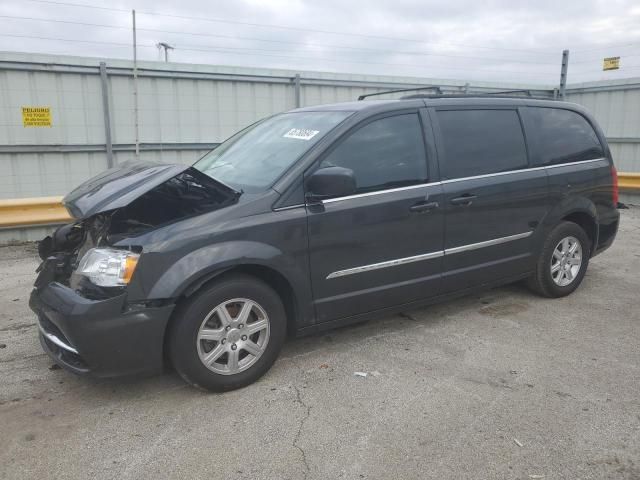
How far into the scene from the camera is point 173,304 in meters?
3.05

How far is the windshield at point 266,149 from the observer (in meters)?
3.65

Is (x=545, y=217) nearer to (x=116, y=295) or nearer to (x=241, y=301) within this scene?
(x=241, y=301)

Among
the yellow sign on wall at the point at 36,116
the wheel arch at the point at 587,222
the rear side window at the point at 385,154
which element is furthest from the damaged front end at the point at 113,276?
the yellow sign on wall at the point at 36,116

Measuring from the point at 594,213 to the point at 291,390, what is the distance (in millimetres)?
3500

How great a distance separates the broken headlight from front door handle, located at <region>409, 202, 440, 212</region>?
6.39ft

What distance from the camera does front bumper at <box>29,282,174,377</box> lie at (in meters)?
2.93

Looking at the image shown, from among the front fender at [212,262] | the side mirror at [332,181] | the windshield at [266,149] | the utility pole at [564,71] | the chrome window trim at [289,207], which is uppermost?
the utility pole at [564,71]

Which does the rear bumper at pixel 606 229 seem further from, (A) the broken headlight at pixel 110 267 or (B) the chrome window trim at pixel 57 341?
(B) the chrome window trim at pixel 57 341

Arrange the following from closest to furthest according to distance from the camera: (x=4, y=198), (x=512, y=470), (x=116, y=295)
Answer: (x=512, y=470) → (x=116, y=295) → (x=4, y=198)

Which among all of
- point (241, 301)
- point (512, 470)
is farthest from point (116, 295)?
point (512, 470)

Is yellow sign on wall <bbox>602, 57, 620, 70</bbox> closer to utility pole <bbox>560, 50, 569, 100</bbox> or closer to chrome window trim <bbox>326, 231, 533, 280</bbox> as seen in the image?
utility pole <bbox>560, 50, 569, 100</bbox>

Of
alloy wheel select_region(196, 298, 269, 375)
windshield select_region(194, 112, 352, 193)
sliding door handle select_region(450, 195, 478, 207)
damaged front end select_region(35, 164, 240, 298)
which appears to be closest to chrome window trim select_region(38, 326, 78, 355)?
damaged front end select_region(35, 164, 240, 298)

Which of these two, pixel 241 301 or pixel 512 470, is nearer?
pixel 512 470

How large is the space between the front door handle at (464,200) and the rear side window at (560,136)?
96 centimetres
